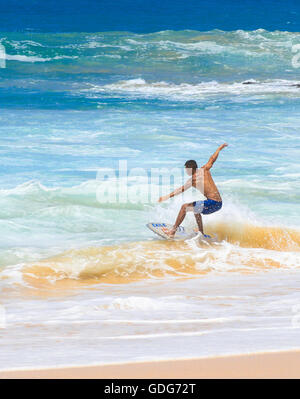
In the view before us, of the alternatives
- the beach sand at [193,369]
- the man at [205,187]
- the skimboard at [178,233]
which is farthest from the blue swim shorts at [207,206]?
the beach sand at [193,369]

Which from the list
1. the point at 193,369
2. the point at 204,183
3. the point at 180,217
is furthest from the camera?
the point at 180,217

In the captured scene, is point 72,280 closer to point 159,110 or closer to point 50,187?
point 50,187

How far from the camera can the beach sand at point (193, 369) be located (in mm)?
3713

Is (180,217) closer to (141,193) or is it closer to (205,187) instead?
(205,187)

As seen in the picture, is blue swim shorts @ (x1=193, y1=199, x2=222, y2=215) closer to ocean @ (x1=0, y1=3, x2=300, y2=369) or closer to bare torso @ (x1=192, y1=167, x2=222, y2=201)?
Answer: bare torso @ (x1=192, y1=167, x2=222, y2=201)

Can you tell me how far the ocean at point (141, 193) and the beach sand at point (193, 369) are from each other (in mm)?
176

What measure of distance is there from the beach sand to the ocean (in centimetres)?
18

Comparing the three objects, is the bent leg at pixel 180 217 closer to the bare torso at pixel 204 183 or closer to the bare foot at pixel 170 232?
the bare foot at pixel 170 232

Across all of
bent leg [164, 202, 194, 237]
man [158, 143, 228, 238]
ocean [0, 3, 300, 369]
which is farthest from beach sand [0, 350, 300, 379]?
bent leg [164, 202, 194, 237]

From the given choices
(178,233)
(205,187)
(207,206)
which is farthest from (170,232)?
(205,187)

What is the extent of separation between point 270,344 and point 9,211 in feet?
34.7

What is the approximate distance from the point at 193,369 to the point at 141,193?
1296 centimetres

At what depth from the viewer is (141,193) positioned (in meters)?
16.7
